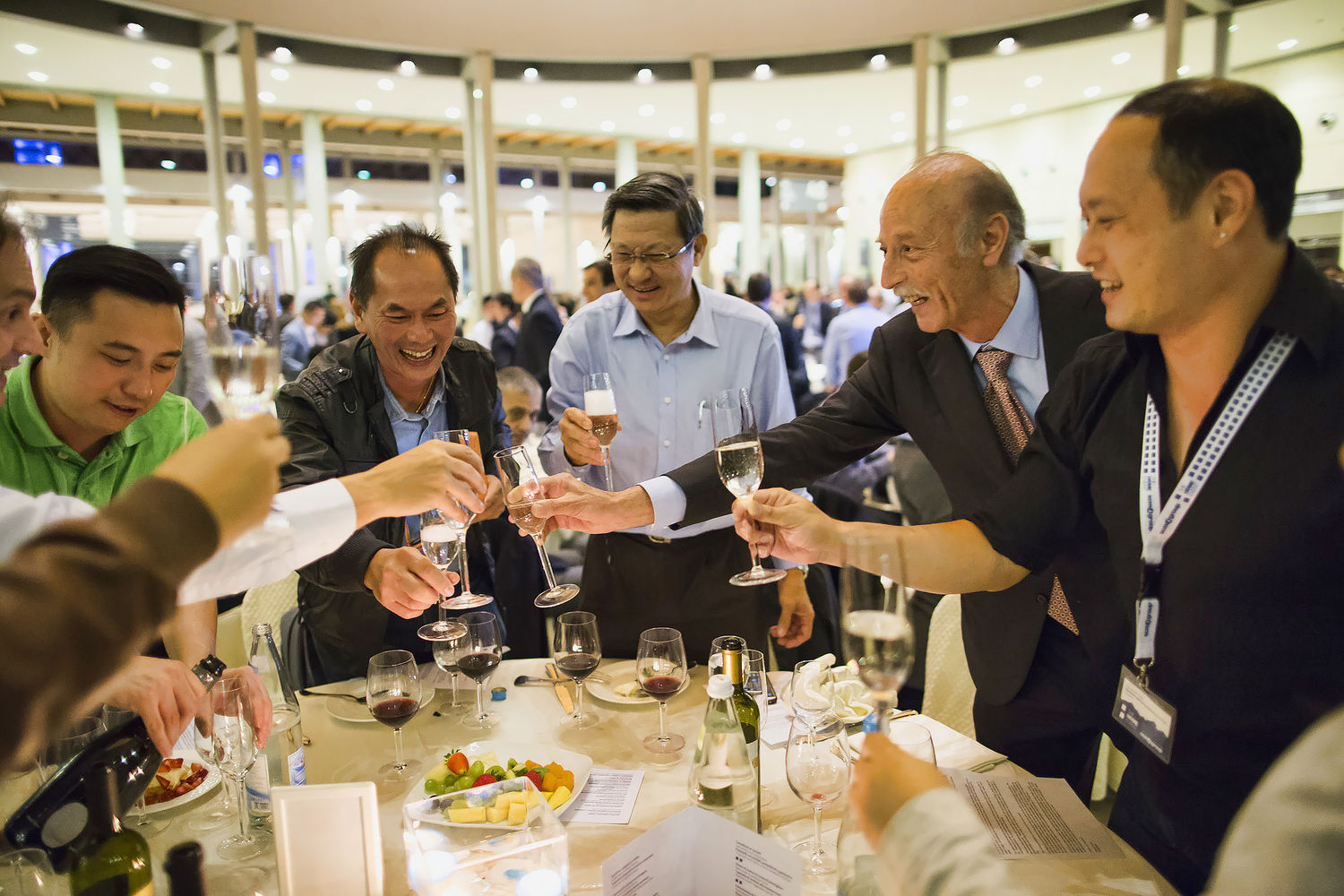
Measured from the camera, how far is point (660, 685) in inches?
67.0

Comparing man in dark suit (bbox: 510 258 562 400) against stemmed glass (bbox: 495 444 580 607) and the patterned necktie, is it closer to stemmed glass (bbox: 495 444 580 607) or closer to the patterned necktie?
stemmed glass (bbox: 495 444 580 607)

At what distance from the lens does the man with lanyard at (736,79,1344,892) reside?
132cm

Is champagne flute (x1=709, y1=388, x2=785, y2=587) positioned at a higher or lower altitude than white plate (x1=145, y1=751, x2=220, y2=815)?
higher

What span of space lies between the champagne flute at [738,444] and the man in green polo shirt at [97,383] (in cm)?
131

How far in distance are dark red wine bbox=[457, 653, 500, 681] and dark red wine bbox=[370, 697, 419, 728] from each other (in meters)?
0.20

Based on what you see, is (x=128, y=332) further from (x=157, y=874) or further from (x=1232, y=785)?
(x=1232, y=785)

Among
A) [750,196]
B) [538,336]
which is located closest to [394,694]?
[538,336]

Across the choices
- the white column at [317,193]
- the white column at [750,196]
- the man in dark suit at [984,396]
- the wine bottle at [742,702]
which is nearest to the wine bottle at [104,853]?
the wine bottle at [742,702]

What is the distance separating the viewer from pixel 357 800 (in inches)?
45.3

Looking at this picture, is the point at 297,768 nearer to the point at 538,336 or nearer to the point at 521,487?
the point at 521,487

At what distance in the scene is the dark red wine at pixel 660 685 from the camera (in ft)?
5.57

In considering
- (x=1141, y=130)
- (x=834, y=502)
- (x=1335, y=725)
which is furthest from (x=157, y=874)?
A: (x=834, y=502)

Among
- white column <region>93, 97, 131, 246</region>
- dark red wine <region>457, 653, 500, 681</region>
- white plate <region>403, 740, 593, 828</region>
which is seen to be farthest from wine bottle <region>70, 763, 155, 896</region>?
white column <region>93, 97, 131, 246</region>

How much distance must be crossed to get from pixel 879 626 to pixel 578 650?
0.89m
